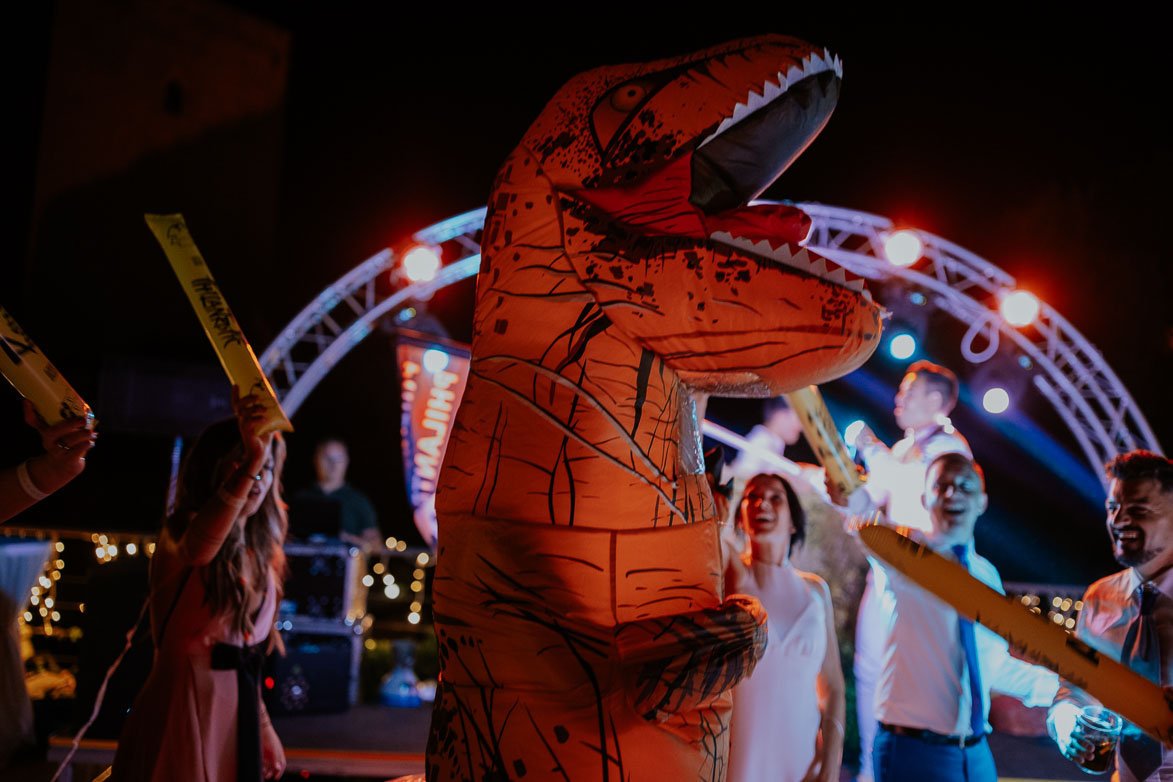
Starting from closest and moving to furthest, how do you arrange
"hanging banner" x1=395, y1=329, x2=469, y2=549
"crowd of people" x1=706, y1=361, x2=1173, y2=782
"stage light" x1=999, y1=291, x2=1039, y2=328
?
"crowd of people" x1=706, y1=361, x2=1173, y2=782 → "hanging banner" x1=395, y1=329, x2=469, y2=549 → "stage light" x1=999, y1=291, x2=1039, y2=328

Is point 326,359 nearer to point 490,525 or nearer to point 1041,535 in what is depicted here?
point 490,525

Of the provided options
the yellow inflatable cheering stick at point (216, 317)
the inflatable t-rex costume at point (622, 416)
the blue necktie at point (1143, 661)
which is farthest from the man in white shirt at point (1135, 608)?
the yellow inflatable cheering stick at point (216, 317)

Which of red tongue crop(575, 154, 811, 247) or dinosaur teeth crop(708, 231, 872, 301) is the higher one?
red tongue crop(575, 154, 811, 247)

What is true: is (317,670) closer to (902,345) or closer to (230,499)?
(230,499)

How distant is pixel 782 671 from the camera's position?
2975mm

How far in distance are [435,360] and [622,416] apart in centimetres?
570

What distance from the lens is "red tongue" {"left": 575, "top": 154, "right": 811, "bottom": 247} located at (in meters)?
1.26

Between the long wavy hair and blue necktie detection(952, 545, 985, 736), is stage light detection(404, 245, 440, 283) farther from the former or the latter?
blue necktie detection(952, 545, 985, 736)

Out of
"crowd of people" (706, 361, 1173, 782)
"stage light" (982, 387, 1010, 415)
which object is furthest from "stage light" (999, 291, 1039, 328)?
"crowd of people" (706, 361, 1173, 782)

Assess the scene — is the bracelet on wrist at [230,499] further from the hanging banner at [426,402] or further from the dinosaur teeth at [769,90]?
the hanging banner at [426,402]

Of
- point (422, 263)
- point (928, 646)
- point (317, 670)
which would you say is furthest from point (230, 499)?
point (422, 263)

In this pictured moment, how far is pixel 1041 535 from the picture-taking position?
11.2m

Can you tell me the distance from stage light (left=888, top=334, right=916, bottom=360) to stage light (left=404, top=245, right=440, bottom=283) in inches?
198

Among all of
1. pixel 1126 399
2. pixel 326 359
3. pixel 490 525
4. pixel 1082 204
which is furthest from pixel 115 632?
pixel 1082 204
